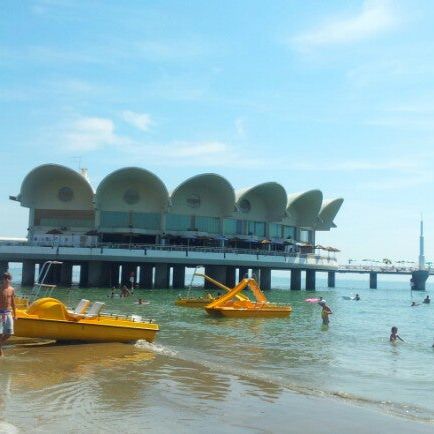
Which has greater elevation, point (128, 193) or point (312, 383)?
point (128, 193)

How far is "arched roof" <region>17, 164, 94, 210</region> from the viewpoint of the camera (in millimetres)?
53094

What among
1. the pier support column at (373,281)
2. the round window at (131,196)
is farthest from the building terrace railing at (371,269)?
the round window at (131,196)

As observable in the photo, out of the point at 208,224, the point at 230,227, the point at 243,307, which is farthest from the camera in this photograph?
the point at 230,227

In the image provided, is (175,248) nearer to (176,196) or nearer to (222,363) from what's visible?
(176,196)

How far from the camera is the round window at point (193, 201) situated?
55.8 meters

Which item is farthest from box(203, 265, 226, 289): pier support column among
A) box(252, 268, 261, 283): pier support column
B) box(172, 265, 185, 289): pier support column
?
box(172, 265, 185, 289): pier support column

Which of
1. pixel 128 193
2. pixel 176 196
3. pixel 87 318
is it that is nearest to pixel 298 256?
pixel 176 196

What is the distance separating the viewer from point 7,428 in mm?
6910

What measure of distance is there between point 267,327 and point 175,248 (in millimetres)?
27263

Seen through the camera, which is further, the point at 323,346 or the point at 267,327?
the point at 267,327

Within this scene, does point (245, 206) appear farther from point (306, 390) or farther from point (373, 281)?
point (306, 390)

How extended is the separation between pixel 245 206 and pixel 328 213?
559 inches

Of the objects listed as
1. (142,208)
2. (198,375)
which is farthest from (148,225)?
(198,375)

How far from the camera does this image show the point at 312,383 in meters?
12.0
